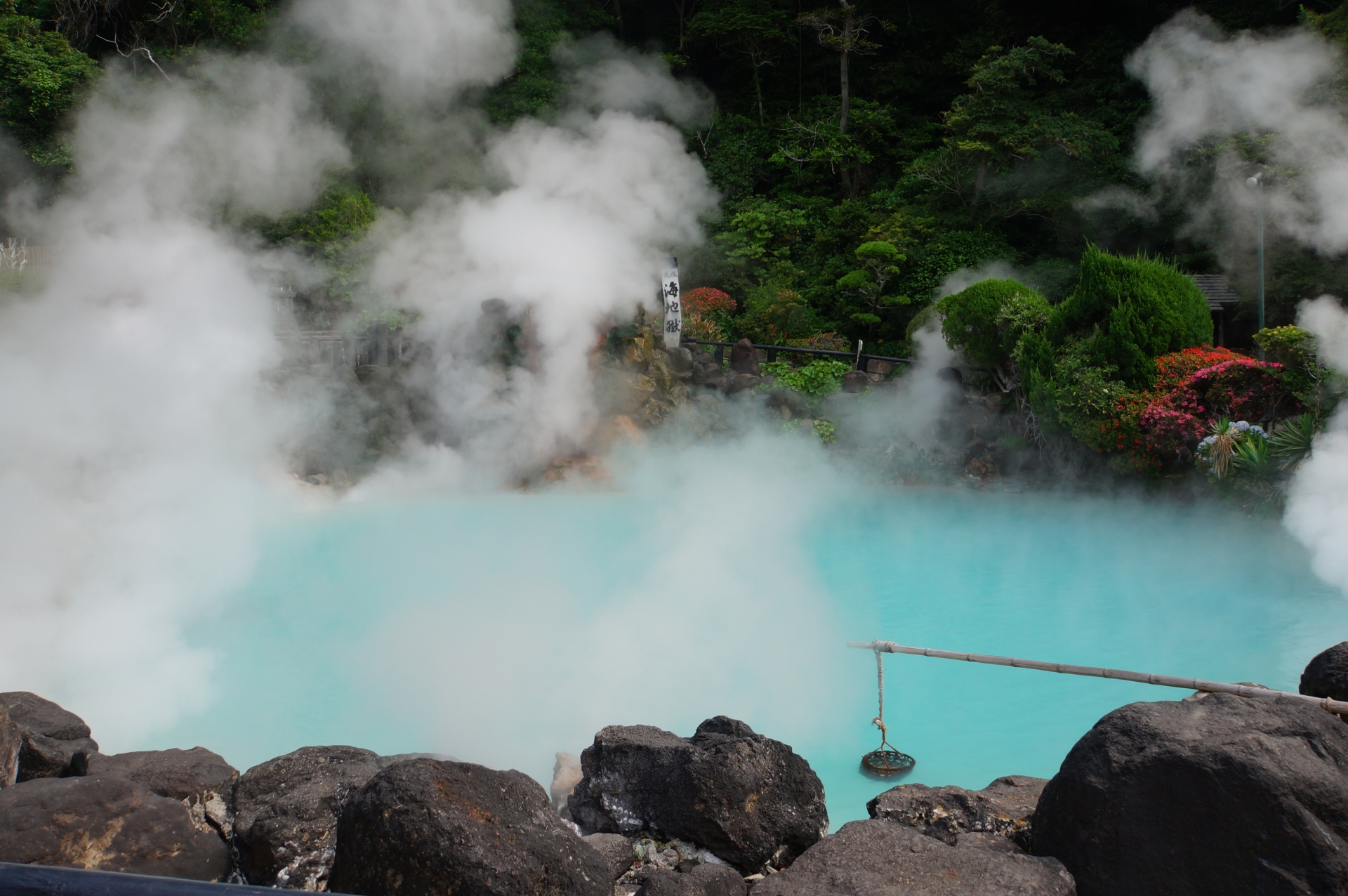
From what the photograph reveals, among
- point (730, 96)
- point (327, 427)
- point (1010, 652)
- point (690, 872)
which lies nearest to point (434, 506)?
point (327, 427)

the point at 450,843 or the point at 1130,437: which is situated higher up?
the point at 1130,437

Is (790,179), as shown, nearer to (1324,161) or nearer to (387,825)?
(1324,161)

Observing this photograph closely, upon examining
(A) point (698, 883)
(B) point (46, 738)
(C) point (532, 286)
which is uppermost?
(C) point (532, 286)

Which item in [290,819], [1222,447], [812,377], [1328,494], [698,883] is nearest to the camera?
[698,883]

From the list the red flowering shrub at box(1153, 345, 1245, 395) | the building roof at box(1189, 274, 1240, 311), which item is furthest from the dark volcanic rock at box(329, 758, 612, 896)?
the building roof at box(1189, 274, 1240, 311)

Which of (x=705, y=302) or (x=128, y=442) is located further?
(x=705, y=302)

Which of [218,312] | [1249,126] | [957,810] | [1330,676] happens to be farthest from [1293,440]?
[218,312]

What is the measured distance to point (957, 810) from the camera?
2.83 metres

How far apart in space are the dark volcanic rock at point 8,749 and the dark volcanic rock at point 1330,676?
410cm

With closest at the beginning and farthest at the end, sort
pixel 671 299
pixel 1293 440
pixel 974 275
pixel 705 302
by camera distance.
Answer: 1. pixel 1293 440
2. pixel 671 299
3. pixel 974 275
4. pixel 705 302

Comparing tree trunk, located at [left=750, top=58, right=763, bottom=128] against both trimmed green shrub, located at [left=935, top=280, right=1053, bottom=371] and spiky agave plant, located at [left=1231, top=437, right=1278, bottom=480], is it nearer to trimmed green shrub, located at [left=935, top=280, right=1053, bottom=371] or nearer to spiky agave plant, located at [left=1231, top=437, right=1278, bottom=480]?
trimmed green shrub, located at [left=935, top=280, right=1053, bottom=371]

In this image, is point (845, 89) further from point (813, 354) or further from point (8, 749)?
point (8, 749)

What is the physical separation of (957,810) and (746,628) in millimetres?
3011

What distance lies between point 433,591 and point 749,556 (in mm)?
2440
